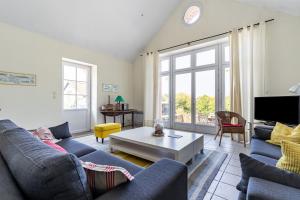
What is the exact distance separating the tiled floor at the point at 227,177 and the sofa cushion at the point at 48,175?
1.43m

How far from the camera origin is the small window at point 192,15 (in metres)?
4.32

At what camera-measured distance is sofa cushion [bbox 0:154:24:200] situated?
594 mm

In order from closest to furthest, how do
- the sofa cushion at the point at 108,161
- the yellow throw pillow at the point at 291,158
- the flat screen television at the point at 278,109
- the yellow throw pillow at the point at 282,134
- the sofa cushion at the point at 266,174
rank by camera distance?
the sofa cushion at the point at 266,174, the yellow throw pillow at the point at 291,158, the sofa cushion at the point at 108,161, the yellow throw pillow at the point at 282,134, the flat screen television at the point at 278,109

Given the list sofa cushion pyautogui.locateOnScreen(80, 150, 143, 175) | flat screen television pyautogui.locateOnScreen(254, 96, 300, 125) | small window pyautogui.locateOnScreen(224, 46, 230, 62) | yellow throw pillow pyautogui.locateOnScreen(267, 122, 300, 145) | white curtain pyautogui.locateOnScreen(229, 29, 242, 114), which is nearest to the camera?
sofa cushion pyautogui.locateOnScreen(80, 150, 143, 175)

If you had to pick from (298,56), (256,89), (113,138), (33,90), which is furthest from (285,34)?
(33,90)

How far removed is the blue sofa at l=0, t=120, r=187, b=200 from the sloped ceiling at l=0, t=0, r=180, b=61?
3.16 meters

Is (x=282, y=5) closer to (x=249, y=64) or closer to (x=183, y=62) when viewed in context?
(x=249, y=64)

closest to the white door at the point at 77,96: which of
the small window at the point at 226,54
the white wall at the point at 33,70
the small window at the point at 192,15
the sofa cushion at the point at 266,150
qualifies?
the white wall at the point at 33,70

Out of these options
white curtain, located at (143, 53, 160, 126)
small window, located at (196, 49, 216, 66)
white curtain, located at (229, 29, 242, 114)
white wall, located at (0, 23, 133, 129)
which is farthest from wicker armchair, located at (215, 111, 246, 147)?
white wall, located at (0, 23, 133, 129)

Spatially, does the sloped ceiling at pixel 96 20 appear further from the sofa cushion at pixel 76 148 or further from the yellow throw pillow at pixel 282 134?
the yellow throw pillow at pixel 282 134

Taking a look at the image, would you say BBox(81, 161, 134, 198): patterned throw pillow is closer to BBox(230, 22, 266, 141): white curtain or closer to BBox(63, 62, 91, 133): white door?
BBox(230, 22, 266, 141): white curtain

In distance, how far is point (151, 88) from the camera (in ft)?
17.2

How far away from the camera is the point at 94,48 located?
4539mm

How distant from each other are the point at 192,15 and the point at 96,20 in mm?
2760
